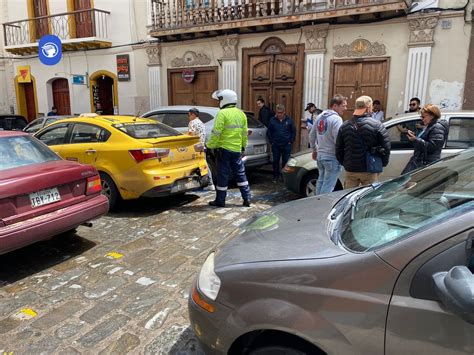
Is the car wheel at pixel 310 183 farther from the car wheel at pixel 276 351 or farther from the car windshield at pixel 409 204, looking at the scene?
the car wheel at pixel 276 351

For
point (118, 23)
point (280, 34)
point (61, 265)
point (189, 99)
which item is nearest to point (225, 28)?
point (280, 34)

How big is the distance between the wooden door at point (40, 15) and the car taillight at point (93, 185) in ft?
40.7

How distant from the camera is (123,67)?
Answer: 41.9 ft

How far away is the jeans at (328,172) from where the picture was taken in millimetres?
5273

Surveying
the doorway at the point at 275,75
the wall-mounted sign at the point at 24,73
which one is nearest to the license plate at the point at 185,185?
the doorway at the point at 275,75

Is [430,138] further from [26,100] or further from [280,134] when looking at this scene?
[26,100]

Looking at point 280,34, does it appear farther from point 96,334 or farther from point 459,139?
point 96,334

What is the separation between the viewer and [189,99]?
38.9 feet

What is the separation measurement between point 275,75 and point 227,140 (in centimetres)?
521

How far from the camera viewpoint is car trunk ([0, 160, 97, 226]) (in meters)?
3.51

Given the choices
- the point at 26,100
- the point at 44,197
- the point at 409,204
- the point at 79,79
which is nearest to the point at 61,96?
the point at 79,79

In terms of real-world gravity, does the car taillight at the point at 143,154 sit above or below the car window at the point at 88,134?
below

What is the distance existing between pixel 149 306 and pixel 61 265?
1.37 metres

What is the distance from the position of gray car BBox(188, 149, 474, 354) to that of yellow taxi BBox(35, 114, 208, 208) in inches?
129
